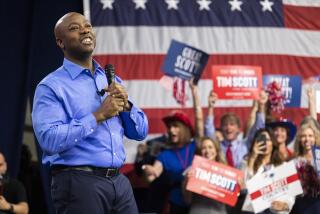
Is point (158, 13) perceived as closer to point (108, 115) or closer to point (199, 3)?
point (199, 3)

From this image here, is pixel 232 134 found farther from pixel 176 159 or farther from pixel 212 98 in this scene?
pixel 176 159

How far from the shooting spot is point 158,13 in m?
5.99

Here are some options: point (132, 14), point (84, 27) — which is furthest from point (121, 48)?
point (84, 27)

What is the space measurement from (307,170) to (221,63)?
1.29 m

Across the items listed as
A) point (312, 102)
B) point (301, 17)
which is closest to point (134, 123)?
point (312, 102)

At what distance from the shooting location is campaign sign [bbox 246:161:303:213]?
16.6 feet

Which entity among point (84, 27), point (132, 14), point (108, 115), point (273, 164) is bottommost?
point (273, 164)

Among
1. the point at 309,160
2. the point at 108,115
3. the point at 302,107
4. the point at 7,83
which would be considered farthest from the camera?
the point at 302,107

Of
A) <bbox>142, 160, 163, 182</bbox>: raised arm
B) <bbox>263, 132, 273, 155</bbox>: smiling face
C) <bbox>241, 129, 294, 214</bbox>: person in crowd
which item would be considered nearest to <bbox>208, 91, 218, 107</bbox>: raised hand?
<bbox>241, 129, 294, 214</bbox>: person in crowd

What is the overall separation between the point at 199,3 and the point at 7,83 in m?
1.70

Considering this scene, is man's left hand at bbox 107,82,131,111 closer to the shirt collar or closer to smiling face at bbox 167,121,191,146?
the shirt collar

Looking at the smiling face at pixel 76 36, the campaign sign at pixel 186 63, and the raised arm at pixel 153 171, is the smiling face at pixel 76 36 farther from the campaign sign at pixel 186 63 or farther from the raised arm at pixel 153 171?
the campaign sign at pixel 186 63

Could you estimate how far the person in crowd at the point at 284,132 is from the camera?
5.66 metres

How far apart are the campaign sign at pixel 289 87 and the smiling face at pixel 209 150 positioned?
42.0 inches
